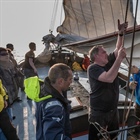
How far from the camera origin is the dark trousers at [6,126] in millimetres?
2312

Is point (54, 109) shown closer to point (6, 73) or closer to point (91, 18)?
point (6, 73)

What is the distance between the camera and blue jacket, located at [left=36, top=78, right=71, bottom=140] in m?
1.34

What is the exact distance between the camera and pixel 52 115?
4.52 feet

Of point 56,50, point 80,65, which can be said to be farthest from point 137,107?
point 56,50

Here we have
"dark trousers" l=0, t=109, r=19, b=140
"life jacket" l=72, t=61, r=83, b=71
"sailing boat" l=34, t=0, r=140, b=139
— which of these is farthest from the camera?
"life jacket" l=72, t=61, r=83, b=71

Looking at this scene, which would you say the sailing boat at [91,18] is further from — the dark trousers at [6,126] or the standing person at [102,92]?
the dark trousers at [6,126]

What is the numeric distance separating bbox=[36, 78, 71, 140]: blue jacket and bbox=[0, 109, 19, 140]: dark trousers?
88 cm

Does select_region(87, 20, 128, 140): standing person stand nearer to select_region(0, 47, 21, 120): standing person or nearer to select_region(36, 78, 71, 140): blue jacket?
select_region(36, 78, 71, 140): blue jacket

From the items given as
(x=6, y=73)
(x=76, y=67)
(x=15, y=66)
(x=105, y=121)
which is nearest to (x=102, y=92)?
(x=105, y=121)

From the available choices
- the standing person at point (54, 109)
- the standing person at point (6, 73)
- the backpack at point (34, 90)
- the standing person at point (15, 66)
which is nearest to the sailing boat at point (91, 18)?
A: the standing person at point (15, 66)

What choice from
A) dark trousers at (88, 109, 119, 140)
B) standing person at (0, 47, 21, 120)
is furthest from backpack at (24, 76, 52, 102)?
standing person at (0, 47, 21, 120)

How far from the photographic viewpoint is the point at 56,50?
333 inches

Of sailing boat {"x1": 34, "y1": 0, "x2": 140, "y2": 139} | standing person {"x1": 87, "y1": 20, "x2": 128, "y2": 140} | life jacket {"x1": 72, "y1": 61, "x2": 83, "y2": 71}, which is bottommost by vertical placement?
life jacket {"x1": 72, "y1": 61, "x2": 83, "y2": 71}

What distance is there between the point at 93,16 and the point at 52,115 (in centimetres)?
527
